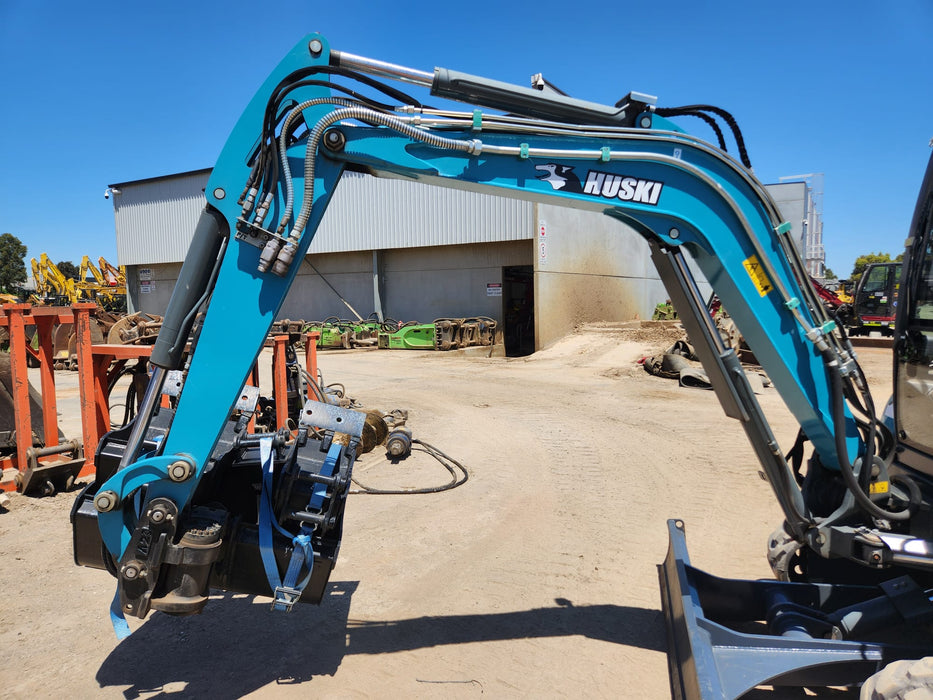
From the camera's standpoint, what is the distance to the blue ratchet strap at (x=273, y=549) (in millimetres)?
2902

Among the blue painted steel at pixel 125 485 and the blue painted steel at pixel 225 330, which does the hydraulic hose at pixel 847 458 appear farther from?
the blue painted steel at pixel 125 485

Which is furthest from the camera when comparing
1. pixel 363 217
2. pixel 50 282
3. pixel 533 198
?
pixel 50 282

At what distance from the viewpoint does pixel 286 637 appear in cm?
369

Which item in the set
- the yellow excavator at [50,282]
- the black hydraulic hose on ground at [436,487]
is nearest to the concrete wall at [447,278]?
the black hydraulic hose on ground at [436,487]

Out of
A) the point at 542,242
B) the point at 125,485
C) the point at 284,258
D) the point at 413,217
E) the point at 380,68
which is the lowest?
the point at 125,485

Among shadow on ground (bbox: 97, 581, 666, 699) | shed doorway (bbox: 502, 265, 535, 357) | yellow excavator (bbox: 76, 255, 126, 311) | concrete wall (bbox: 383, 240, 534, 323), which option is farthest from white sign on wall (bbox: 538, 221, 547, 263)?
yellow excavator (bbox: 76, 255, 126, 311)

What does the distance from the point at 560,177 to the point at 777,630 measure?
2.51m

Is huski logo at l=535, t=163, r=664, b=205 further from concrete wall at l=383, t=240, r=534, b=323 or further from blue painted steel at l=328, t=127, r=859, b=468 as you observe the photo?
concrete wall at l=383, t=240, r=534, b=323

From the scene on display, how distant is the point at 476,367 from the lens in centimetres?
1664

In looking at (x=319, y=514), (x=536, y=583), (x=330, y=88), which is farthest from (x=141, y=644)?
(x=330, y=88)

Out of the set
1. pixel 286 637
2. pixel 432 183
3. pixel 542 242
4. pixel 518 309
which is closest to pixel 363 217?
pixel 518 309

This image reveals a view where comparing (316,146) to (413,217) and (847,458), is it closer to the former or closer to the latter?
(847,458)

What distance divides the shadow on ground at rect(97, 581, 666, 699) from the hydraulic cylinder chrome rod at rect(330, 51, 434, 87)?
10.1 ft

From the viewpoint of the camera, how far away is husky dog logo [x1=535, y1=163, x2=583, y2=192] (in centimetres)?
281
